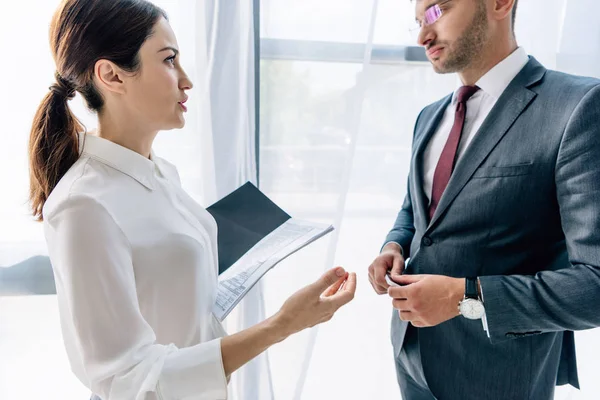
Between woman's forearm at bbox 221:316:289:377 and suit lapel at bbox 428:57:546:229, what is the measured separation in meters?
0.48

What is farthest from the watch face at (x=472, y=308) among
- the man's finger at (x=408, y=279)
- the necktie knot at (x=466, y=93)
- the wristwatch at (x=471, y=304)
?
the necktie knot at (x=466, y=93)

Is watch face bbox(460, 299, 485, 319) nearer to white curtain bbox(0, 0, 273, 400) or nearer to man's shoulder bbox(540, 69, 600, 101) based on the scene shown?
man's shoulder bbox(540, 69, 600, 101)

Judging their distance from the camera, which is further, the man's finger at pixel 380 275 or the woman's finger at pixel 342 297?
the man's finger at pixel 380 275

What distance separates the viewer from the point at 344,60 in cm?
176

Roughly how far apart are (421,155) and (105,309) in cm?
90

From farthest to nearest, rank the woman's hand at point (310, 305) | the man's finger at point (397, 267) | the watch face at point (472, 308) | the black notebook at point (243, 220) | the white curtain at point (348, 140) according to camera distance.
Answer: the white curtain at point (348, 140) < the man's finger at point (397, 267) < the black notebook at point (243, 220) < the watch face at point (472, 308) < the woman's hand at point (310, 305)

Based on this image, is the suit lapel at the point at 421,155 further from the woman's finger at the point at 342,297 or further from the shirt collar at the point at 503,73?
the woman's finger at the point at 342,297

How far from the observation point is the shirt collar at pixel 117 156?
0.93 meters

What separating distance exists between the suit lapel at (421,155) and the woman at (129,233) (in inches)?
13.4

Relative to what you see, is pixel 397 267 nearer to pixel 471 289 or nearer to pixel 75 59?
pixel 471 289

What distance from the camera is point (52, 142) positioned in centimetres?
95

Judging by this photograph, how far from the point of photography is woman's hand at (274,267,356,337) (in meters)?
0.89

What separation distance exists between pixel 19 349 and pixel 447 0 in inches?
71.7

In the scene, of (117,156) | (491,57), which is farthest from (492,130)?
(117,156)
